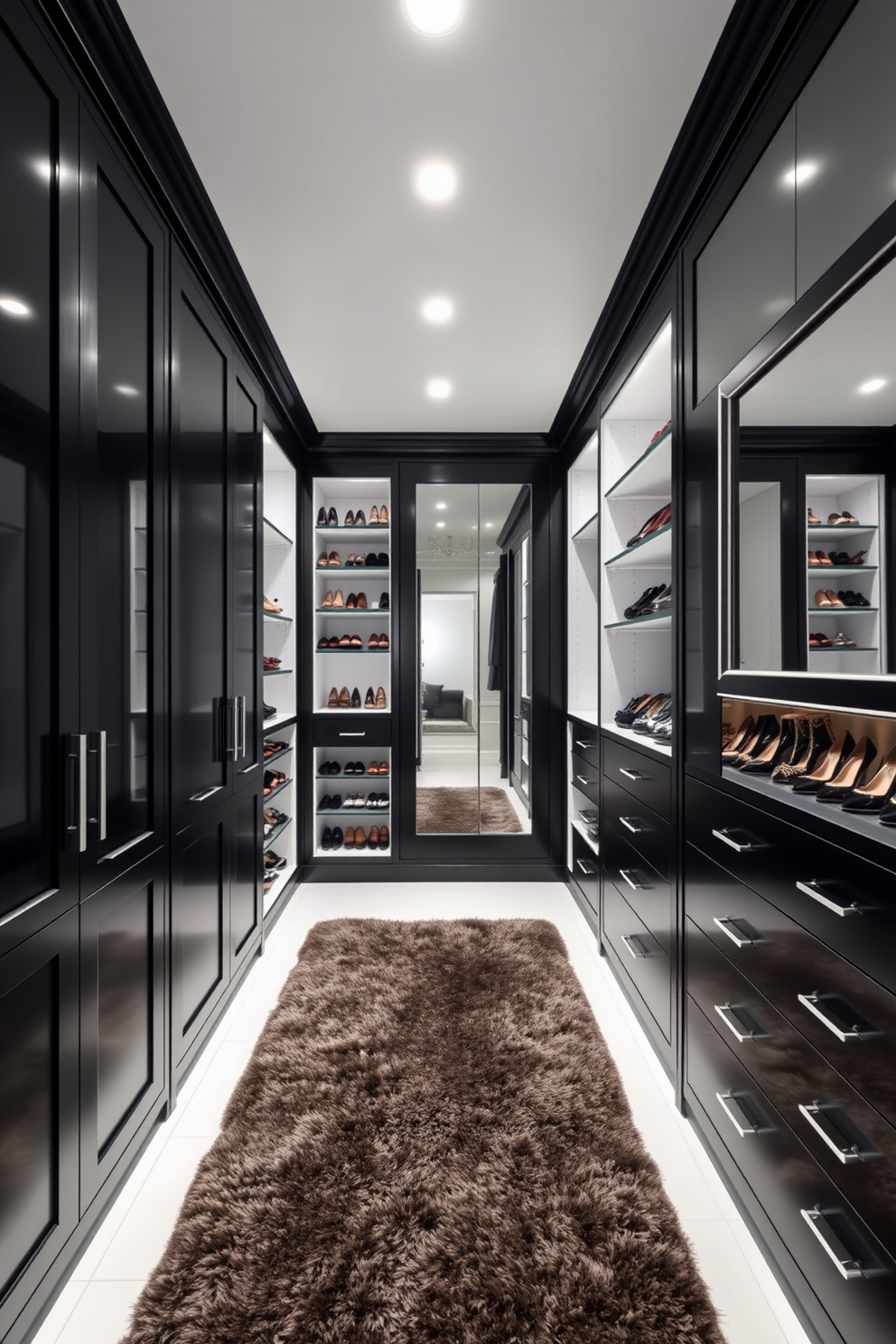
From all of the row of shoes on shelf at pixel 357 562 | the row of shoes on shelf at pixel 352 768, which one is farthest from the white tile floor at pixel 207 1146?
the row of shoes on shelf at pixel 357 562

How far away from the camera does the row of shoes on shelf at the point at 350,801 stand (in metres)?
4.12

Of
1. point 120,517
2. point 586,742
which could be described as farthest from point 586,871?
point 120,517

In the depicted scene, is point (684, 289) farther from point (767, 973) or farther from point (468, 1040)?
point (468, 1040)

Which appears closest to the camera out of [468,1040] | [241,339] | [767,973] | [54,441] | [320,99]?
[54,441]

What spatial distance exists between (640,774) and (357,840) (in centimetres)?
223

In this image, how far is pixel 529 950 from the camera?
291 centimetres

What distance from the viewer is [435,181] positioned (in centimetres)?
190

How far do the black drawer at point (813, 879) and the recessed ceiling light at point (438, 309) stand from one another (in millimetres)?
2005

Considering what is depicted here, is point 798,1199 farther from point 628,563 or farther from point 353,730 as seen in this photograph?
point 353,730

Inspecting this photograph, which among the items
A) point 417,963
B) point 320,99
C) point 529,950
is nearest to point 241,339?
point 320,99

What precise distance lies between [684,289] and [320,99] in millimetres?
1071

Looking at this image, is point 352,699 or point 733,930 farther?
point 352,699

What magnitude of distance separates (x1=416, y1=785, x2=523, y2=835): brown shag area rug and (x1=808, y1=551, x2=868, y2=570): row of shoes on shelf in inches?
117

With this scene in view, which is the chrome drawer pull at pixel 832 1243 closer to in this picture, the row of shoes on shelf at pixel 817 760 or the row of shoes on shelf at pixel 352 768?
the row of shoes on shelf at pixel 817 760
